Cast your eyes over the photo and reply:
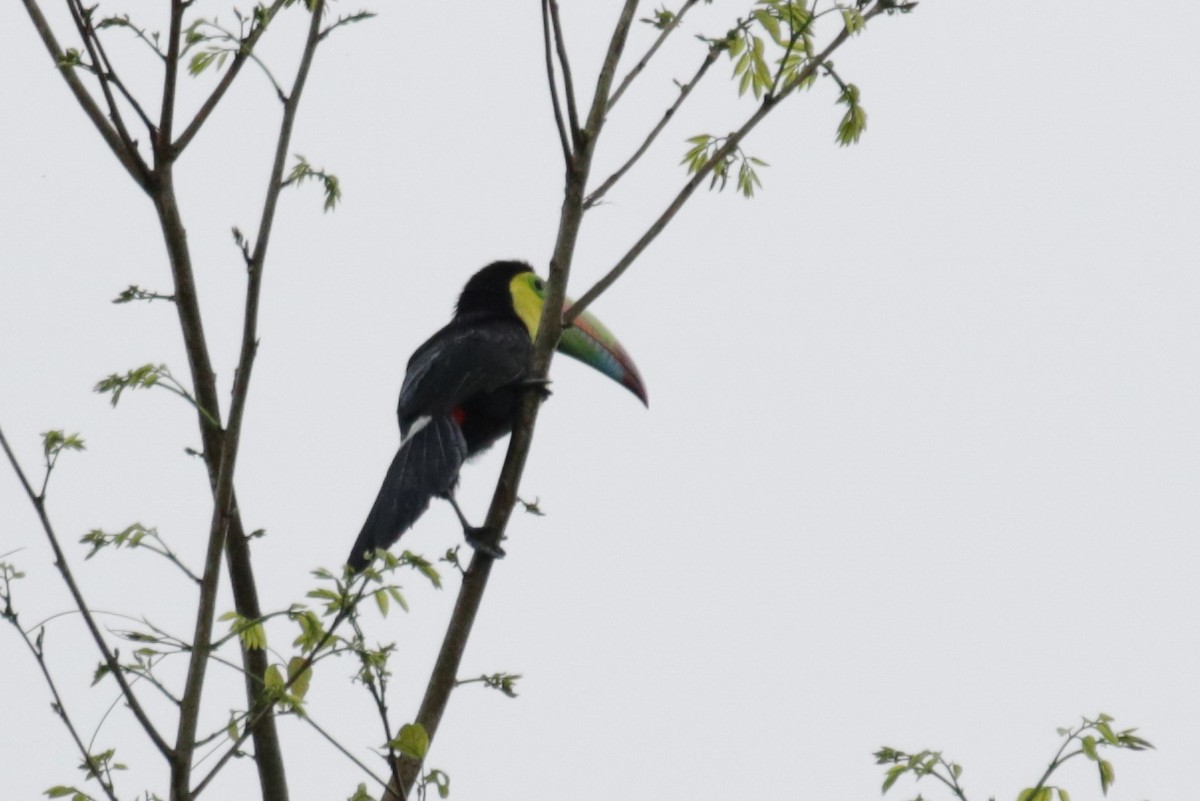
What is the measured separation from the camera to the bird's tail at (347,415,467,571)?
534 cm

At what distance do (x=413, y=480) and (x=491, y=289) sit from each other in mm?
1852

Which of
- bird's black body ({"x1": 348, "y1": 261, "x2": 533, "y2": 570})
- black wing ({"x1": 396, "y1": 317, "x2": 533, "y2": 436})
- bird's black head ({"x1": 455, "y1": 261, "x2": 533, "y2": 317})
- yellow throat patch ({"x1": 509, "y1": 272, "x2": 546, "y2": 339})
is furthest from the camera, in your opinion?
bird's black head ({"x1": 455, "y1": 261, "x2": 533, "y2": 317})

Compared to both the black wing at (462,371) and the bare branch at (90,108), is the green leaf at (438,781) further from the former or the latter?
the black wing at (462,371)

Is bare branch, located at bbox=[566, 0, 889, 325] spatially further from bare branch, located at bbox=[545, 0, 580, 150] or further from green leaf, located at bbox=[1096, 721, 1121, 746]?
green leaf, located at bbox=[1096, 721, 1121, 746]

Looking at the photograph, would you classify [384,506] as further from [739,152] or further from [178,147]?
[178,147]

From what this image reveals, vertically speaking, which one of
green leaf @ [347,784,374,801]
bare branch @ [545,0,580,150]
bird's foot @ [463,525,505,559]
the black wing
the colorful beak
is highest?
the colorful beak

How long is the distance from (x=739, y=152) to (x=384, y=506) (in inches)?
80.6

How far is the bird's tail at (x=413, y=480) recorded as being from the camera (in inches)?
210

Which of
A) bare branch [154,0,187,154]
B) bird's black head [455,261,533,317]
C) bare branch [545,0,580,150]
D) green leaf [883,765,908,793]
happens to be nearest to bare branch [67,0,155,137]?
bare branch [154,0,187,154]

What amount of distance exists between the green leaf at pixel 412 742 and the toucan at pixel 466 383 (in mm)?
2136

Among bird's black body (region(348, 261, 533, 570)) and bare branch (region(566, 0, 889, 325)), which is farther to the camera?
bird's black body (region(348, 261, 533, 570))

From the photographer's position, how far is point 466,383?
236 inches

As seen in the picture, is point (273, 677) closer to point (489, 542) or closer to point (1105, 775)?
point (489, 542)

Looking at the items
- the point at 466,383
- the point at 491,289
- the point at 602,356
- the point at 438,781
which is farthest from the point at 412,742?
the point at 491,289
